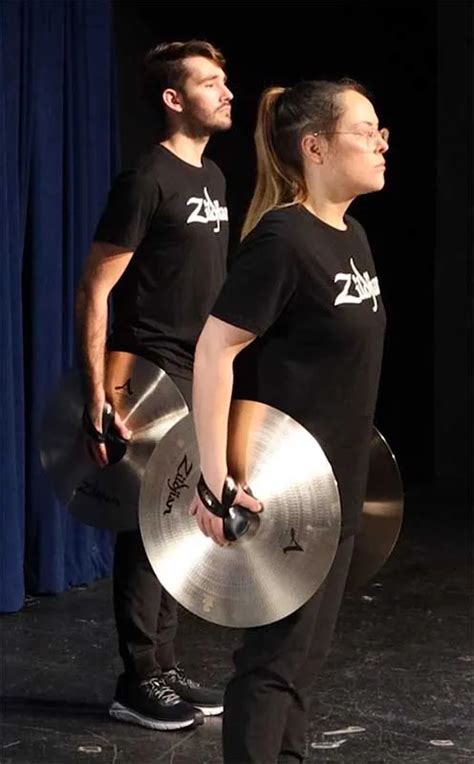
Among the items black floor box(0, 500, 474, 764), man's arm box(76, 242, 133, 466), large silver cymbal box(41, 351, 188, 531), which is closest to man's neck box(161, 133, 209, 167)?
man's arm box(76, 242, 133, 466)

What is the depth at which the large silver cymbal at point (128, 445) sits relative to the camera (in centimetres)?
303

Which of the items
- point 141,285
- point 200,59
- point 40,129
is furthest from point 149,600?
point 40,129

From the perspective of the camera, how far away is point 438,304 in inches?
235

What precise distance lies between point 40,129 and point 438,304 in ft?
7.53

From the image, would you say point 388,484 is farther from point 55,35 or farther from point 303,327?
point 55,35

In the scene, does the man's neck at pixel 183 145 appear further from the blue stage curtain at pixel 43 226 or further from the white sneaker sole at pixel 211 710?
the white sneaker sole at pixel 211 710

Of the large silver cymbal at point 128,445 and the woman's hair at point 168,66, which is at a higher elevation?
the woman's hair at point 168,66

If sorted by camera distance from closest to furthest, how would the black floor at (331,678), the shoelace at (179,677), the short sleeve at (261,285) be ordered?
the short sleeve at (261,285), the black floor at (331,678), the shoelace at (179,677)

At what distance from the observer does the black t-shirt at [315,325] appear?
2.19 meters

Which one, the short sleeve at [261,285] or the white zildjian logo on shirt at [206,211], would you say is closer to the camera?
the short sleeve at [261,285]

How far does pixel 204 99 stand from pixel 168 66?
0.37 ft

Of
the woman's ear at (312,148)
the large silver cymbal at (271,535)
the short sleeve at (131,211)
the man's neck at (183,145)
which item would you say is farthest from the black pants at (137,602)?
the woman's ear at (312,148)

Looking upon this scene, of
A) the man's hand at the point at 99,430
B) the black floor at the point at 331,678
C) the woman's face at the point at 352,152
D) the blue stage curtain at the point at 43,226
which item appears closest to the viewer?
the woman's face at the point at 352,152

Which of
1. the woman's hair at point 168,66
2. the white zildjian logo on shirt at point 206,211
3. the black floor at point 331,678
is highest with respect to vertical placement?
the woman's hair at point 168,66
